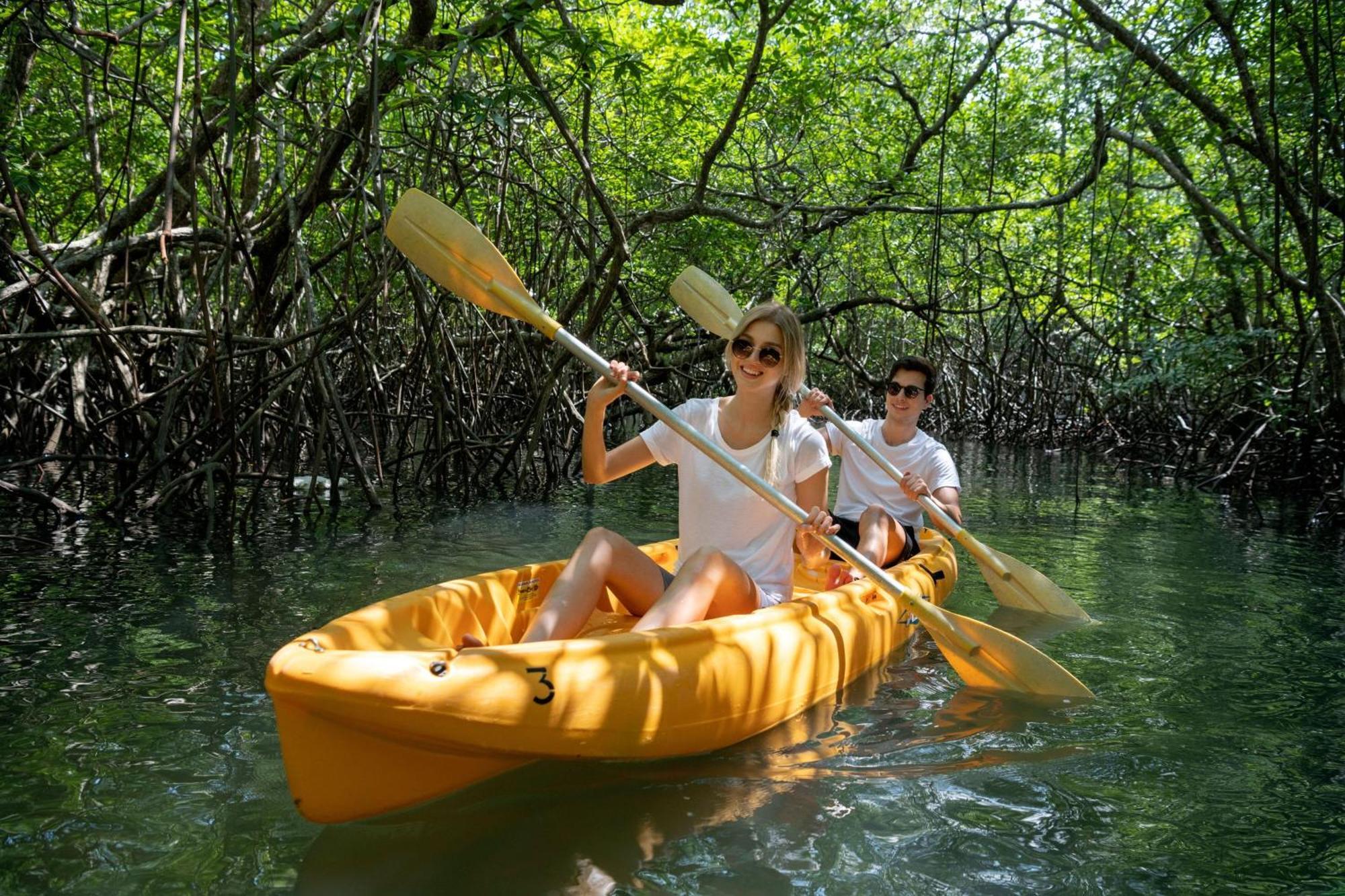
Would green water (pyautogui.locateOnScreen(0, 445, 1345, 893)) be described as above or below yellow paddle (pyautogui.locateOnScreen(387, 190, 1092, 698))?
below

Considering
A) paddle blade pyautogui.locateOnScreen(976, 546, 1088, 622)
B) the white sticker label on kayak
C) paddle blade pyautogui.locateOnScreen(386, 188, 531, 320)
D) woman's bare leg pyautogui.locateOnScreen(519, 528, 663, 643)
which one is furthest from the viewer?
paddle blade pyautogui.locateOnScreen(976, 546, 1088, 622)

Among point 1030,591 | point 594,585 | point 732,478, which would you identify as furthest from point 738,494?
point 1030,591

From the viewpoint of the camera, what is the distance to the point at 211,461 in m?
5.00

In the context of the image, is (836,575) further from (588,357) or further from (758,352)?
(588,357)

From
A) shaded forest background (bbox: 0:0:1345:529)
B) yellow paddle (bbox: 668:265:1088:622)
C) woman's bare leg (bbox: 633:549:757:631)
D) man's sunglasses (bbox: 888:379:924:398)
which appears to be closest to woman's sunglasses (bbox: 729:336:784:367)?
woman's bare leg (bbox: 633:549:757:631)

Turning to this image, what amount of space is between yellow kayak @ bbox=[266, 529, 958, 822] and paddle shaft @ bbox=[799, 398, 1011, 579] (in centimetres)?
116

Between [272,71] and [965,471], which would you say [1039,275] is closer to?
[965,471]

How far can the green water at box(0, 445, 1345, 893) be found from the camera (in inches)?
80.3

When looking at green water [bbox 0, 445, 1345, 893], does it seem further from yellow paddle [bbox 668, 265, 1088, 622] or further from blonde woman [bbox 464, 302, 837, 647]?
blonde woman [bbox 464, 302, 837, 647]

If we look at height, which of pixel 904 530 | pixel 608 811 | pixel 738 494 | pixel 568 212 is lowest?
pixel 608 811

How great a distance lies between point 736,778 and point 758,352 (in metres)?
1.15

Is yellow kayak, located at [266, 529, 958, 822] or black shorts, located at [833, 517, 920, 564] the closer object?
yellow kayak, located at [266, 529, 958, 822]

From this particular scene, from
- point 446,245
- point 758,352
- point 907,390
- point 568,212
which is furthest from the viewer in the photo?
point 568,212

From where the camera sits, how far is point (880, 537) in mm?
4184
